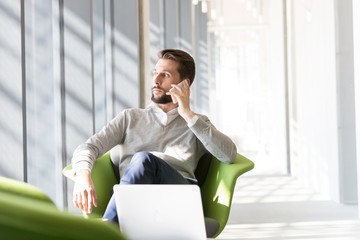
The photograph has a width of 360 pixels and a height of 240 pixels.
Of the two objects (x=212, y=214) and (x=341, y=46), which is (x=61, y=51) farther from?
(x=341, y=46)

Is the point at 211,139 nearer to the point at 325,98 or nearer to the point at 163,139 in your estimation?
the point at 163,139

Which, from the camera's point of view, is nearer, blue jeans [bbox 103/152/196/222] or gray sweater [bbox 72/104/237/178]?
blue jeans [bbox 103/152/196/222]

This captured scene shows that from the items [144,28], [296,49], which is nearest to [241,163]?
[144,28]

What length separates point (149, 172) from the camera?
333 centimetres

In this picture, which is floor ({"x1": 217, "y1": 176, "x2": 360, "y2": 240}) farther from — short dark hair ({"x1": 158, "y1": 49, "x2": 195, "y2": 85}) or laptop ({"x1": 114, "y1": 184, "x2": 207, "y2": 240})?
laptop ({"x1": 114, "y1": 184, "x2": 207, "y2": 240})

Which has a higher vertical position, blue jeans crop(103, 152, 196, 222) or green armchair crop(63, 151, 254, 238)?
blue jeans crop(103, 152, 196, 222)

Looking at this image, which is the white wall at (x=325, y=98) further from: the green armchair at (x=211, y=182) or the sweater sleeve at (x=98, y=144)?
the sweater sleeve at (x=98, y=144)

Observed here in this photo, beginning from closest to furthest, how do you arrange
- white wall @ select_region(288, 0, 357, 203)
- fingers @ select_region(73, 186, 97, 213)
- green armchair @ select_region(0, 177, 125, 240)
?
green armchair @ select_region(0, 177, 125, 240) < fingers @ select_region(73, 186, 97, 213) < white wall @ select_region(288, 0, 357, 203)

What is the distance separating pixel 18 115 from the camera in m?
3.57

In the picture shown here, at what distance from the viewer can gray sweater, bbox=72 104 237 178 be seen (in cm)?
361

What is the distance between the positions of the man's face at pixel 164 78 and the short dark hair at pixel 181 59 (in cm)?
2

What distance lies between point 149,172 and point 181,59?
70 cm

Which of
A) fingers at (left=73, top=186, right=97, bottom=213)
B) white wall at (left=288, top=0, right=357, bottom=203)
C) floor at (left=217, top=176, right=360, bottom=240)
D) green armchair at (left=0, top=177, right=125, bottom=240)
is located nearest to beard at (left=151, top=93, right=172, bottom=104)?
fingers at (left=73, top=186, right=97, bottom=213)

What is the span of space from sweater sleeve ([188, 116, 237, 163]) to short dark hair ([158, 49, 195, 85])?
27 cm
